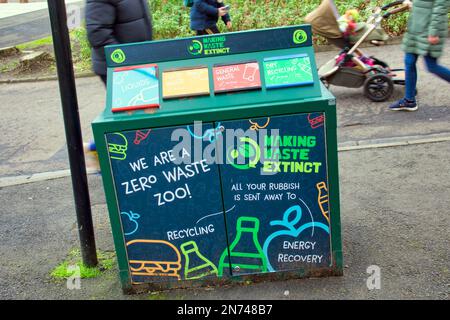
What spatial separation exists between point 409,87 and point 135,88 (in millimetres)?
4180

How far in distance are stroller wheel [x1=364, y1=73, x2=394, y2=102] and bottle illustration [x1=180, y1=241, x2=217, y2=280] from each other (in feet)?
14.4

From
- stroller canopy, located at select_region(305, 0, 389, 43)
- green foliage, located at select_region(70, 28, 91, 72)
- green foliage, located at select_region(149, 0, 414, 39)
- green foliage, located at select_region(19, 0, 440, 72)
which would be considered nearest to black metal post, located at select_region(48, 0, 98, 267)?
stroller canopy, located at select_region(305, 0, 389, 43)

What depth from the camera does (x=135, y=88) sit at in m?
3.25

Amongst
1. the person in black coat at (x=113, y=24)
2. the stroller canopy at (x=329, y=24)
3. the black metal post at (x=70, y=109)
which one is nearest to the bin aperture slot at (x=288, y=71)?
the black metal post at (x=70, y=109)

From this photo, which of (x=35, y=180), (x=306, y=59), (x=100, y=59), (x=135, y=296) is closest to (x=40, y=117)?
(x=35, y=180)

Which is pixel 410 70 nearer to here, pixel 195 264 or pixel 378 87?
pixel 378 87

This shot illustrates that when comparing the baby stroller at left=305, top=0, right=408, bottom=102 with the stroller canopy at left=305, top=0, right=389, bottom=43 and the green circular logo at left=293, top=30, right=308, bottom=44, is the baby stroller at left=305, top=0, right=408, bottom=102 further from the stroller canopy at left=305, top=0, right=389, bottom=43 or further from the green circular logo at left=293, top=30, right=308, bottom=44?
the green circular logo at left=293, top=30, right=308, bottom=44

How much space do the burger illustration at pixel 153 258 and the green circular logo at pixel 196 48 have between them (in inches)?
46.7

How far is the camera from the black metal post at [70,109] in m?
3.46

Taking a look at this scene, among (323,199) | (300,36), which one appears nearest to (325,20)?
(300,36)

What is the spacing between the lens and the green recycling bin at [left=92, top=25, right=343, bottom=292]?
3.17 meters

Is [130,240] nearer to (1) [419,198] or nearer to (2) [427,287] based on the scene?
(2) [427,287]

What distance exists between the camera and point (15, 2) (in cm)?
1991

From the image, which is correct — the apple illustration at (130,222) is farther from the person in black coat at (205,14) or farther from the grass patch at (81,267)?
the person in black coat at (205,14)
